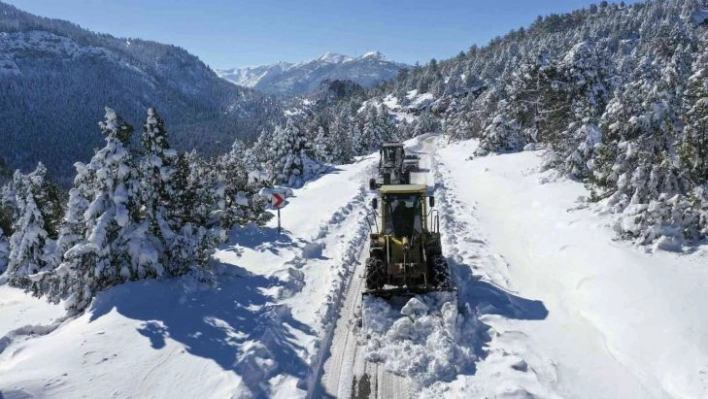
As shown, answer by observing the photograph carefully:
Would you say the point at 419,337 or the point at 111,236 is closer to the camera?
the point at 419,337

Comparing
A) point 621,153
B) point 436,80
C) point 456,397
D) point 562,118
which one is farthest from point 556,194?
point 436,80

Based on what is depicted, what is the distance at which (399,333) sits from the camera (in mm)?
9133

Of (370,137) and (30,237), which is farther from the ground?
(370,137)

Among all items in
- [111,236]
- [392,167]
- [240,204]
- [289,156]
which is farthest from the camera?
[289,156]

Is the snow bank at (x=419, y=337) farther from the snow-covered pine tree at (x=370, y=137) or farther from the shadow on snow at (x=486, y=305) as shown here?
the snow-covered pine tree at (x=370, y=137)

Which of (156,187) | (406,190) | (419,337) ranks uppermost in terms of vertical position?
(156,187)

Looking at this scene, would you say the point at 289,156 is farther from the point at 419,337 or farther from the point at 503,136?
the point at 419,337

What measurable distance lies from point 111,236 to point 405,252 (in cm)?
824

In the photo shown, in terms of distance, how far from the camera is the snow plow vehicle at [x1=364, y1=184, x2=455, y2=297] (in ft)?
35.4

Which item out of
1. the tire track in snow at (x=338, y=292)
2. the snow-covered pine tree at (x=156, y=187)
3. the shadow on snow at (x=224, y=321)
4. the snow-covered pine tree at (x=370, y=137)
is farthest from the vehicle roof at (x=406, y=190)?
the snow-covered pine tree at (x=370, y=137)

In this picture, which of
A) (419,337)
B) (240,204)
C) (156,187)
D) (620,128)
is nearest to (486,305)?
(419,337)

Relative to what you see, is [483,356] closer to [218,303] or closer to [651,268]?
[651,268]

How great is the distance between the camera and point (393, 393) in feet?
24.8

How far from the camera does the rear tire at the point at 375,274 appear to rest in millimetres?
10969
